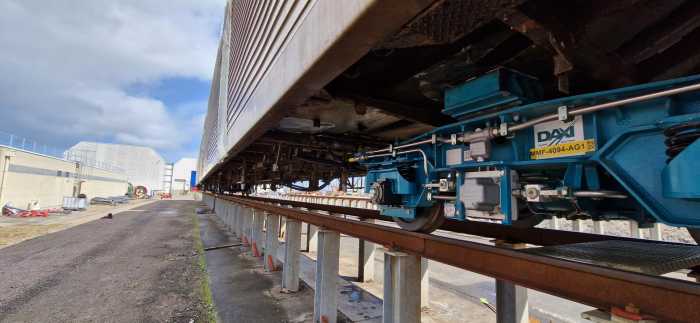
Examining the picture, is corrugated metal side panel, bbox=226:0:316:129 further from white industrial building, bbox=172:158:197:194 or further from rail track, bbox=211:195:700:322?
white industrial building, bbox=172:158:197:194

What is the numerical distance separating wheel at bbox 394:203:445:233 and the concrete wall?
2213 cm

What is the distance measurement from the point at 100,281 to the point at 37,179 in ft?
68.1

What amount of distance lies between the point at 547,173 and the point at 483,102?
652mm

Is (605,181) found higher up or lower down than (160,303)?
higher up

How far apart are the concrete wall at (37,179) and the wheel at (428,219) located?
22.1m

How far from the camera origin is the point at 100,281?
5.00 meters

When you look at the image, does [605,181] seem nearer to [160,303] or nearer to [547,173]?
[547,173]

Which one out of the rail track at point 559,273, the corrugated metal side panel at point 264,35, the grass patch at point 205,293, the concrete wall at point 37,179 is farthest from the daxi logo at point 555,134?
the concrete wall at point 37,179

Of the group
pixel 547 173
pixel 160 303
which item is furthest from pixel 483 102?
pixel 160 303

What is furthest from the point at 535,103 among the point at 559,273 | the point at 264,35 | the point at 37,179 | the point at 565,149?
the point at 37,179

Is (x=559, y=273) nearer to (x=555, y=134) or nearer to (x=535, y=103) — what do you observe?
(x=555, y=134)

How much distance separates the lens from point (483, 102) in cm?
225

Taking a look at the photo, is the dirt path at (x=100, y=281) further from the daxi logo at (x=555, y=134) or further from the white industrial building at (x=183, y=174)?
the white industrial building at (x=183, y=174)

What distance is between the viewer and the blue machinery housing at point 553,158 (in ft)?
4.51
